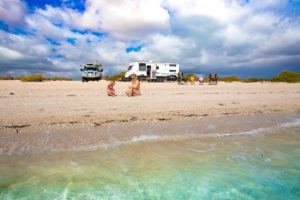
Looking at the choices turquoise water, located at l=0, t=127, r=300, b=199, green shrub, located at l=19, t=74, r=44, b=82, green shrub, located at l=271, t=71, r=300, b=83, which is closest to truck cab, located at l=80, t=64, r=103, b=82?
green shrub, located at l=19, t=74, r=44, b=82

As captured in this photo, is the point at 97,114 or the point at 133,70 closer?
the point at 97,114

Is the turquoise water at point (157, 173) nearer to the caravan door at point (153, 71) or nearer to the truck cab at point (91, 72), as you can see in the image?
the truck cab at point (91, 72)

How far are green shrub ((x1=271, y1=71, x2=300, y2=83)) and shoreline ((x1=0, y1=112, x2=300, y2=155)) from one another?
117 feet

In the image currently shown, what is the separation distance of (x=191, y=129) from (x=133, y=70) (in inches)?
1127

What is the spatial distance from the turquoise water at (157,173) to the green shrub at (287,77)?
39.4 metres

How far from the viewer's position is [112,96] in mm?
13562

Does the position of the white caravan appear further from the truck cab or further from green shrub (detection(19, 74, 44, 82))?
green shrub (detection(19, 74, 44, 82))

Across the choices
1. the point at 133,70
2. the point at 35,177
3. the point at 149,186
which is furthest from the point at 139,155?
the point at 133,70

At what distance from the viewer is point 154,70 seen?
35594mm

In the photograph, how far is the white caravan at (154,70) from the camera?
35.0 meters

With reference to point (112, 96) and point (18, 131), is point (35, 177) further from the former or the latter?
point (112, 96)

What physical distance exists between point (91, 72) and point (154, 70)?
8.63 metres

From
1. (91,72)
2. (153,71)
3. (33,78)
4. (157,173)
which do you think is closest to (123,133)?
(157,173)

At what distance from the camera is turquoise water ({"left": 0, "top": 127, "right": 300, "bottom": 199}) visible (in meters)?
3.71
